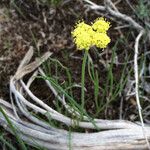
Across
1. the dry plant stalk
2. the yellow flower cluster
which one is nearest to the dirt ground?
the dry plant stalk

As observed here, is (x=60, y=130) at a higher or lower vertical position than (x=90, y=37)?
lower

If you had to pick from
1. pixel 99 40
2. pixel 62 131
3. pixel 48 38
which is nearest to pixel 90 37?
pixel 99 40

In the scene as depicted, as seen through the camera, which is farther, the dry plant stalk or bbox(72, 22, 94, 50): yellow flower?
the dry plant stalk

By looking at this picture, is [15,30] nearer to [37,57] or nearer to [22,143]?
[37,57]

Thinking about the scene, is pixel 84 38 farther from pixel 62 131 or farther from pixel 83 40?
pixel 62 131

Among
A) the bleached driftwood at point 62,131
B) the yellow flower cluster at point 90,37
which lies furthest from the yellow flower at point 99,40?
the bleached driftwood at point 62,131

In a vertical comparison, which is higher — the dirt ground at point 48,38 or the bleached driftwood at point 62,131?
the dirt ground at point 48,38

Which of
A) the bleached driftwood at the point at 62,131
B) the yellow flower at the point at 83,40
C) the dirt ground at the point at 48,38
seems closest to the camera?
the yellow flower at the point at 83,40

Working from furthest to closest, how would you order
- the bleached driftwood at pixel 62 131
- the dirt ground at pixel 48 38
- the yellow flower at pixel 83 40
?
the dirt ground at pixel 48 38
the bleached driftwood at pixel 62 131
the yellow flower at pixel 83 40

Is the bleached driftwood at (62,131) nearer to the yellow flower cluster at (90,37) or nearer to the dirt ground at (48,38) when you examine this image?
the dirt ground at (48,38)

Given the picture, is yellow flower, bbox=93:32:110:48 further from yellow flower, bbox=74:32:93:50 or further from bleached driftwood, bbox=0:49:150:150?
bleached driftwood, bbox=0:49:150:150

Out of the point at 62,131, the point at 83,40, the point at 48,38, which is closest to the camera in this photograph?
the point at 83,40

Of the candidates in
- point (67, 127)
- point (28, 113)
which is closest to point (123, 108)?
point (67, 127)
